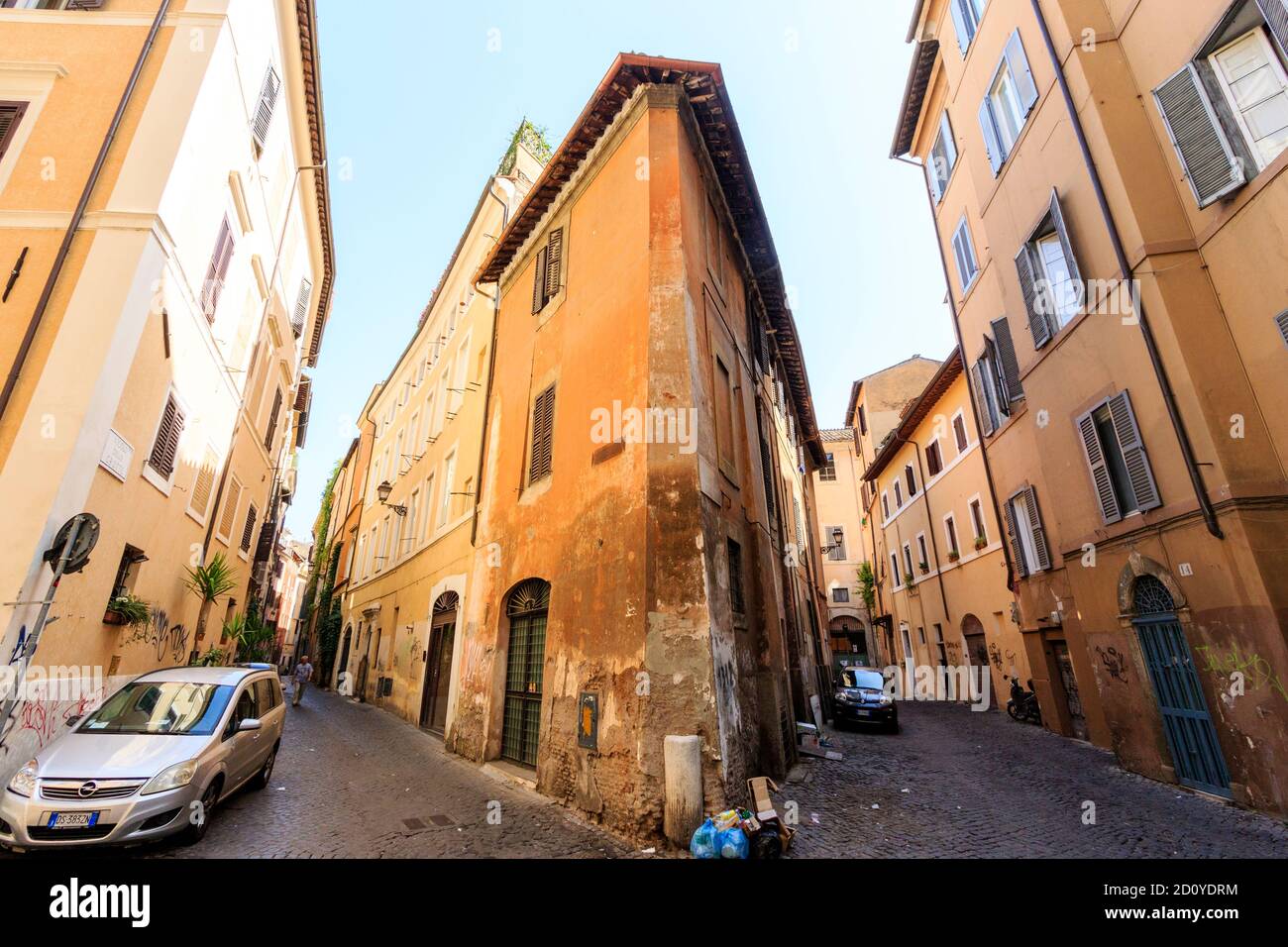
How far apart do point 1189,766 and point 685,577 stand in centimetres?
722

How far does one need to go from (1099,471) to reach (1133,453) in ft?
3.01

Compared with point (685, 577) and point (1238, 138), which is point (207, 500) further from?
point (1238, 138)

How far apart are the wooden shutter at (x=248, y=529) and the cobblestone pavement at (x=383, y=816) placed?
817 centimetres

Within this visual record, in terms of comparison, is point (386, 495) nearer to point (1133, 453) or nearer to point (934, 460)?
point (1133, 453)

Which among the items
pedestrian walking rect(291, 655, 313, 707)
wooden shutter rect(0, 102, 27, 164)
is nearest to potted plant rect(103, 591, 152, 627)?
wooden shutter rect(0, 102, 27, 164)

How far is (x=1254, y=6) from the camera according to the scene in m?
6.60

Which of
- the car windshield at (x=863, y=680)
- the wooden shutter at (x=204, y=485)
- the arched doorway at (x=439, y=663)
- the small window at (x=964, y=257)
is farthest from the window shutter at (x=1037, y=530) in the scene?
the wooden shutter at (x=204, y=485)

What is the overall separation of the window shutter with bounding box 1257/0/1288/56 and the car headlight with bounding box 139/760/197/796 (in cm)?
1382

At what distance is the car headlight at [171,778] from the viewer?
466 cm

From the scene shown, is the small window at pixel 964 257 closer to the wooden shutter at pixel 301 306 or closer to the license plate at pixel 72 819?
the license plate at pixel 72 819

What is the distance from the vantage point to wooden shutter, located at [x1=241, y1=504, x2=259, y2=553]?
15531 mm

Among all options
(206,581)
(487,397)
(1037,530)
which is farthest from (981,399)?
(206,581)

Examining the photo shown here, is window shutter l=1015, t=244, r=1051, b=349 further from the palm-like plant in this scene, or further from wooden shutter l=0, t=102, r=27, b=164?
wooden shutter l=0, t=102, r=27, b=164

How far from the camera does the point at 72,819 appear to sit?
4336 millimetres
